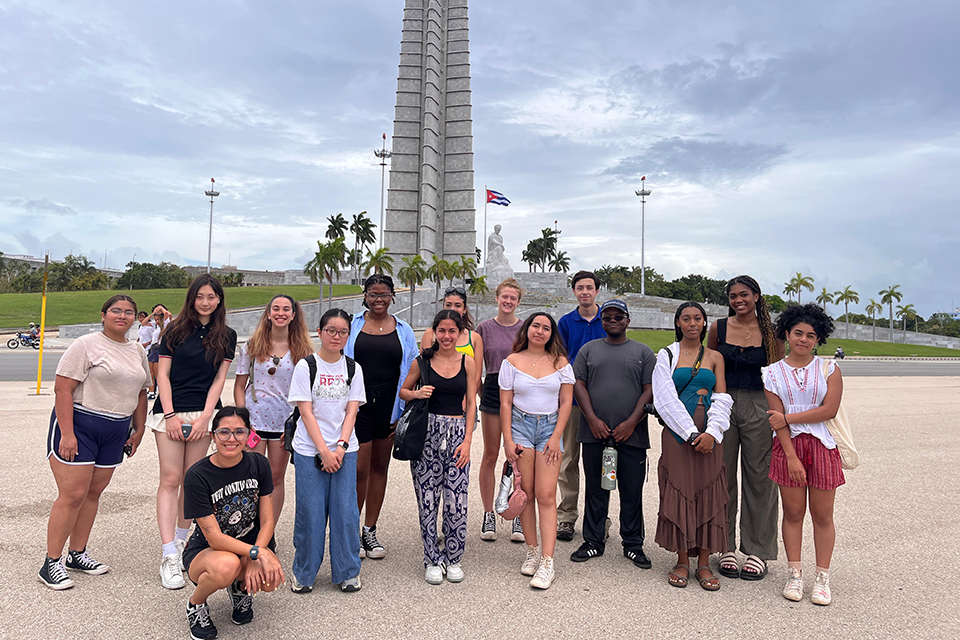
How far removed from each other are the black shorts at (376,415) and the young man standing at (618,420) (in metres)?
1.40

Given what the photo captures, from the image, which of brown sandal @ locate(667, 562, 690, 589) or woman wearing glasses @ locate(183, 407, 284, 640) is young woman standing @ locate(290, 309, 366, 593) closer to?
woman wearing glasses @ locate(183, 407, 284, 640)

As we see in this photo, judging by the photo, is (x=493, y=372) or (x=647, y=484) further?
(x=647, y=484)

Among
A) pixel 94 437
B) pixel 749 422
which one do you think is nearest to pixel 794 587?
pixel 749 422

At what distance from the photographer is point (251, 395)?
13.5 feet

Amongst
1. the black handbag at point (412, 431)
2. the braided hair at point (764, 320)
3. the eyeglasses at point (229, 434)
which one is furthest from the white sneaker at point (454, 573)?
the braided hair at point (764, 320)

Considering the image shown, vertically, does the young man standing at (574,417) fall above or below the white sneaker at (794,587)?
above

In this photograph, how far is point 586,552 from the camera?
425 cm

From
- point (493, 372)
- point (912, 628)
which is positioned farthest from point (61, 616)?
point (912, 628)

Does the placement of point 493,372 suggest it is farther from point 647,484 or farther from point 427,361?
point 647,484

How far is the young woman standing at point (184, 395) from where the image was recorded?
12.5ft

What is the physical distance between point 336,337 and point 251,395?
0.85m

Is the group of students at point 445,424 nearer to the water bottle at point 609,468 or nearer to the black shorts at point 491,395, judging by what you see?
the water bottle at point 609,468

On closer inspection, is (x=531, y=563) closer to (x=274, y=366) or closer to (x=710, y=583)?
(x=710, y=583)

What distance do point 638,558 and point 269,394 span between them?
9.42 ft
